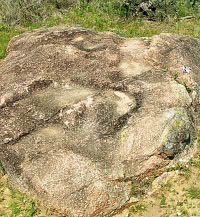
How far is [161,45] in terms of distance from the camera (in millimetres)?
5543

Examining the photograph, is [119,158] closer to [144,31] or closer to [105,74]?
[105,74]

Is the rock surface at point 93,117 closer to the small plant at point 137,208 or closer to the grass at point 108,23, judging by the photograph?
the small plant at point 137,208

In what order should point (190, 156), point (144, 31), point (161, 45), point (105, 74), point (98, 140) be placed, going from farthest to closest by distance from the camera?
1. point (144, 31)
2. point (161, 45)
3. point (105, 74)
4. point (190, 156)
5. point (98, 140)

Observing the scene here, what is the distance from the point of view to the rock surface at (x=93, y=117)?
3.70 metres

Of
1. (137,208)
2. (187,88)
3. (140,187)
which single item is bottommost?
(137,208)

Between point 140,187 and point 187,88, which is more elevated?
point 187,88

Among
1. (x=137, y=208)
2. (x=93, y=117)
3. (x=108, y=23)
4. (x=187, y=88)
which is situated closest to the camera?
(x=137, y=208)

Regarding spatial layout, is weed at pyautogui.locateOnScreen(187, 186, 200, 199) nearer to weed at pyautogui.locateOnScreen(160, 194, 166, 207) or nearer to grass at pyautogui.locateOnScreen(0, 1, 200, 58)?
weed at pyautogui.locateOnScreen(160, 194, 166, 207)

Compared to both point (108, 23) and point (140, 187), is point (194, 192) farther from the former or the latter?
point (108, 23)

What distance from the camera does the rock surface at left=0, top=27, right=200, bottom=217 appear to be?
3.70 metres

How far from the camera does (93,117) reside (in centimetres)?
421

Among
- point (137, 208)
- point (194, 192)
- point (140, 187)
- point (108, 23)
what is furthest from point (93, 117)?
point (108, 23)

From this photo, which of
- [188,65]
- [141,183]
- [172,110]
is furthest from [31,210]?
[188,65]

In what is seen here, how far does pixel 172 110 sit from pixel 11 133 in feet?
6.94
